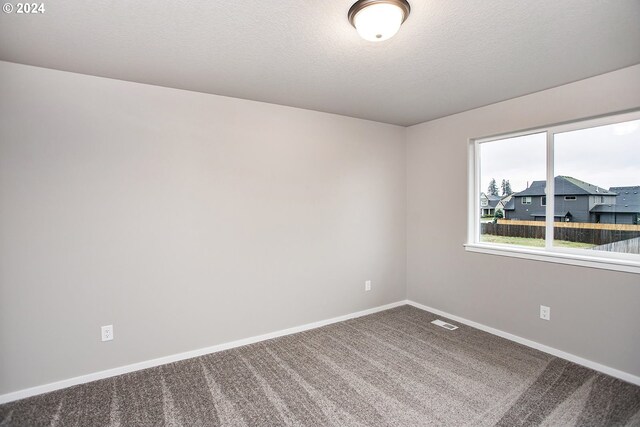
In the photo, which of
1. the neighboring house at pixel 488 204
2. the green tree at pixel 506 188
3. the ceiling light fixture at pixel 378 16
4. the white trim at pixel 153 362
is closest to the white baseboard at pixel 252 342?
the white trim at pixel 153 362

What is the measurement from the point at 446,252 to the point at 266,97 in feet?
8.81

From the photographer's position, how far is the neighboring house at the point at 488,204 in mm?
3549

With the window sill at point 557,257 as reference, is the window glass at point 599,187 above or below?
above

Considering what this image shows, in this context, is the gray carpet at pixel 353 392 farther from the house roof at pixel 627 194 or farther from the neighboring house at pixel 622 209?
the house roof at pixel 627 194

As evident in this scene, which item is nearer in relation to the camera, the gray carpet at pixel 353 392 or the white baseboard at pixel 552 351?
the gray carpet at pixel 353 392

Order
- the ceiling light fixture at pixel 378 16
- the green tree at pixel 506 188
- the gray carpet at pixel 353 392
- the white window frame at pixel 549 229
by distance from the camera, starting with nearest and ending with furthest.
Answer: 1. the ceiling light fixture at pixel 378 16
2. the gray carpet at pixel 353 392
3. the white window frame at pixel 549 229
4. the green tree at pixel 506 188

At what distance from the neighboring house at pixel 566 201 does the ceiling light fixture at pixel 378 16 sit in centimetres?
230

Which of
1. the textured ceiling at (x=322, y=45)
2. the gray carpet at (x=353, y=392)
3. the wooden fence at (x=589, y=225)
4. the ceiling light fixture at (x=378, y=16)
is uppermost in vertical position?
the textured ceiling at (x=322, y=45)

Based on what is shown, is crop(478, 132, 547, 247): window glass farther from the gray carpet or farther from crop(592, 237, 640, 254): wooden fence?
the gray carpet

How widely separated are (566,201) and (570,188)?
0.12 meters

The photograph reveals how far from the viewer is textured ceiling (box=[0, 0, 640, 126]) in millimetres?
1707

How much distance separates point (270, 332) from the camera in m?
3.29

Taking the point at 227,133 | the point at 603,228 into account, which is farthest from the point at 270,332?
the point at 603,228

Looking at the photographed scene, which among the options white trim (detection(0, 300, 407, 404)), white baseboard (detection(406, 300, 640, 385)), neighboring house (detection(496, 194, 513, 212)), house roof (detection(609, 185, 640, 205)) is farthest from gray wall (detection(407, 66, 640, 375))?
white trim (detection(0, 300, 407, 404))
